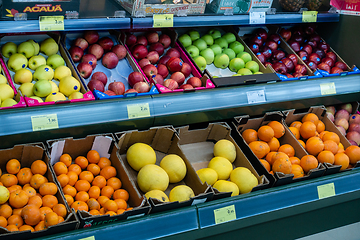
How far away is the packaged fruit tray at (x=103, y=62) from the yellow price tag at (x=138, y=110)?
22 centimetres

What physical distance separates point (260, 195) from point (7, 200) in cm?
128

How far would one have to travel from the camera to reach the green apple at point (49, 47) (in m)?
2.14

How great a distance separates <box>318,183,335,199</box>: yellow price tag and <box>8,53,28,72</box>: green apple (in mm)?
1972

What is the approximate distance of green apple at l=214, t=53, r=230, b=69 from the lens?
2.66 metres

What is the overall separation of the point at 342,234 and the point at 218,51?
1.67 metres

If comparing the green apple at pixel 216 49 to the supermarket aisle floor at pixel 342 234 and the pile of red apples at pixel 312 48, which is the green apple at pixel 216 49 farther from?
the supermarket aisle floor at pixel 342 234

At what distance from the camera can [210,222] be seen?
1.61 meters

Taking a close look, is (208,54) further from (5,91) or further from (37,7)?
(5,91)

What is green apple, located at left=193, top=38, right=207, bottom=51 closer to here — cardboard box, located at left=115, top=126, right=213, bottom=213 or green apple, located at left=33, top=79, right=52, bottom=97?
cardboard box, located at left=115, top=126, right=213, bottom=213

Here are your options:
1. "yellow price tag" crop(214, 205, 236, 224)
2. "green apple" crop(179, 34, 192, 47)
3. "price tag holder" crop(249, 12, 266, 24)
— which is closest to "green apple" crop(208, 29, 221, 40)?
"green apple" crop(179, 34, 192, 47)

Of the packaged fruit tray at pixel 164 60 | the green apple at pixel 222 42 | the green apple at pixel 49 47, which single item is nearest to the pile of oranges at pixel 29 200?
the green apple at pixel 49 47

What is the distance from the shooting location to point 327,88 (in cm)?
239

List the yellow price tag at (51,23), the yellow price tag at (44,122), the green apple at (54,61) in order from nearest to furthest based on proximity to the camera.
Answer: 1. the yellow price tag at (44,122)
2. the yellow price tag at (51,23)
3. the green apple at (54,61)

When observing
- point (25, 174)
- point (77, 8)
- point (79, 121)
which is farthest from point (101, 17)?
point (25, 174)
